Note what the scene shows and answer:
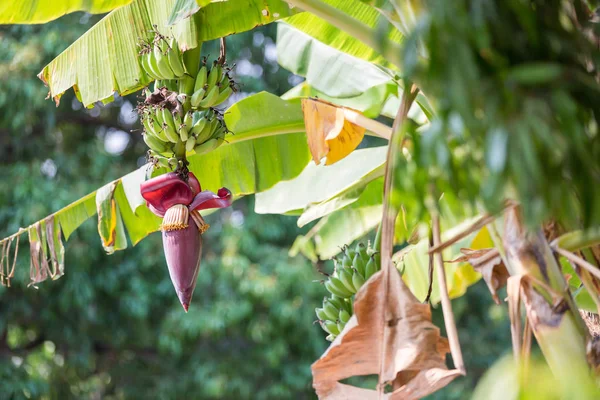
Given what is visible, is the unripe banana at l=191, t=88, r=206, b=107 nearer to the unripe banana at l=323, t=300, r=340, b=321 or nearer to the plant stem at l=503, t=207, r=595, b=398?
the unripe banana at l=323, t=300, r=340, b=321

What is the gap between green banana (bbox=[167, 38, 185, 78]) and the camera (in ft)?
3.71

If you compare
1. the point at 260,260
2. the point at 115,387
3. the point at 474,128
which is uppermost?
the point at 474,128

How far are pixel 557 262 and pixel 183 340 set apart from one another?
135 inches

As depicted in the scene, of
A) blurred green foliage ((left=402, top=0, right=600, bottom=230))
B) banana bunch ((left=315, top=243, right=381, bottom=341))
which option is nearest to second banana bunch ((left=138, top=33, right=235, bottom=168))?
A: banana bunch ((left=315, top=243, right=381, bottom=341))

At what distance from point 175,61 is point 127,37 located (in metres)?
0.26

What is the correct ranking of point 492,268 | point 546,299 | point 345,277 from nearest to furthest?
point 546,299 → point 492,268 → point 345,277

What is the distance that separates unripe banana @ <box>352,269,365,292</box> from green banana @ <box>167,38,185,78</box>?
16.4 inches

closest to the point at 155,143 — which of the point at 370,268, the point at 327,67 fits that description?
the point at 370,268

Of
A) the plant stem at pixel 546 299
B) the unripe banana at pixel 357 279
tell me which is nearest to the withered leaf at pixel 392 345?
the plant stem at pixel 546 299

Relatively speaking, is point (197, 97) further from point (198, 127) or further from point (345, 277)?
point (345, 277)

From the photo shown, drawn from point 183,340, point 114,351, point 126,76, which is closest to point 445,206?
point 126,76

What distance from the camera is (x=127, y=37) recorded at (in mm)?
1349

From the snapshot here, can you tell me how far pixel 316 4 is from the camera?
0.99 metres

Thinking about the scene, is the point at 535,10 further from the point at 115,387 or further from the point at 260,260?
the point at 115,387
